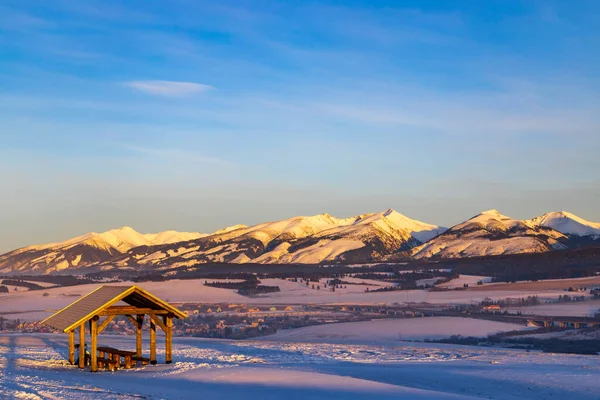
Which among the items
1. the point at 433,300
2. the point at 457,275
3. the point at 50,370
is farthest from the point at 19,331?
the point at 457,275

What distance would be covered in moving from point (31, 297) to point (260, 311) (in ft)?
128

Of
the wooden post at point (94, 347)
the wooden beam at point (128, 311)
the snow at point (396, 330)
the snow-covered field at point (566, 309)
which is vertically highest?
the wooden beam at point (128, 311)

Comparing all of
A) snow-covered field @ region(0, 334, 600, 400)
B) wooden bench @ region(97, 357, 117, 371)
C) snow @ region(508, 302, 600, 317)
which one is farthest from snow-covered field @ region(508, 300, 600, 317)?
wooden bench @ region(97, 357, 117, 371)

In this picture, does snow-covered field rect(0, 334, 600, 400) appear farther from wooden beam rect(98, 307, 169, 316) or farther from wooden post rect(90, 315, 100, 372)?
wooden beam rect(98, 307, 169, 316)

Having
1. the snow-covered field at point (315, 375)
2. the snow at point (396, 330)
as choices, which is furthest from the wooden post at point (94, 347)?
the snow at point (396, 330)

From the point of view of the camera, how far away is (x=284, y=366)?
3509 centimetres

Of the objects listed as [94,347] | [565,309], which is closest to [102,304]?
[94,347]

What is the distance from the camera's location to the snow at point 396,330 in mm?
57156

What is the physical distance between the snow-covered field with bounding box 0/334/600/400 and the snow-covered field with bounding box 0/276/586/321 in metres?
48.6

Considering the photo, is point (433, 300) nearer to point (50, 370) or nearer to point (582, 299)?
point (582, 299)

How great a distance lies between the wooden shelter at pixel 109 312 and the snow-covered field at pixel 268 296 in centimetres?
4868

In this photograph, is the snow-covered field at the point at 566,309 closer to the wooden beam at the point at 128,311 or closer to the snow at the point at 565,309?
the snow at the point at 565,309

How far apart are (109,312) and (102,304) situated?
805mm

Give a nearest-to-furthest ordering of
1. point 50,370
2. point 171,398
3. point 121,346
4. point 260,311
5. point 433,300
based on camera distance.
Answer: point 171,398 < point 50,370 < point 121,346 < point 260,311 < point 433,300
